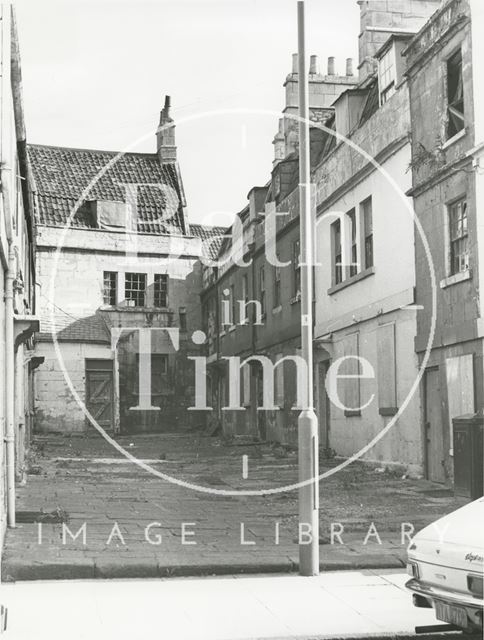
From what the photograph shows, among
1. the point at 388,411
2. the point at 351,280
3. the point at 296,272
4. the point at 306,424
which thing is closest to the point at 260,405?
the point at 296,272

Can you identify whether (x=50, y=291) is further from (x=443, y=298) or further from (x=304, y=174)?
(x=304, y=174)

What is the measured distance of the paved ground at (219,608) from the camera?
6.81m

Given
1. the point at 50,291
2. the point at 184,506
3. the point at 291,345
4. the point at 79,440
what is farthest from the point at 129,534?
the point at 50,291

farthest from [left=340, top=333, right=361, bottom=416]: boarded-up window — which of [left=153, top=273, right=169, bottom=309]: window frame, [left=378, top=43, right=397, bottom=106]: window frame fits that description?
[left=153, top=273, right=169, bottom=309]: window frame

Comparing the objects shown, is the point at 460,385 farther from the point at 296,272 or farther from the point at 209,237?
the point at 209,237

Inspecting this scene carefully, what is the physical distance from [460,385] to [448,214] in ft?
Result: 10.1

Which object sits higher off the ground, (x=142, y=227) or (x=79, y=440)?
(x=142, y=227)

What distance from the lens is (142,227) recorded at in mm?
37000

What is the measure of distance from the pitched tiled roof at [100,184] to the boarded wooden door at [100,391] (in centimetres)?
572

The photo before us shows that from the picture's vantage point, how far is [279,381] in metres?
27.0

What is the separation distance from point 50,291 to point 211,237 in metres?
10.1

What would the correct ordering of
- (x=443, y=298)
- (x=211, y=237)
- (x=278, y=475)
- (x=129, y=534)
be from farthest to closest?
(x=211, y=237) → (x=278, y=475) → (x=443, y=298) → (x=129, y=534)

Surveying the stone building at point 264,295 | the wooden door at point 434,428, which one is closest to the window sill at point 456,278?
the wooden door at point 434,428

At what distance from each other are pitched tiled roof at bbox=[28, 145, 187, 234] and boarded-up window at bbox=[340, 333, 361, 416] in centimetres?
1759
